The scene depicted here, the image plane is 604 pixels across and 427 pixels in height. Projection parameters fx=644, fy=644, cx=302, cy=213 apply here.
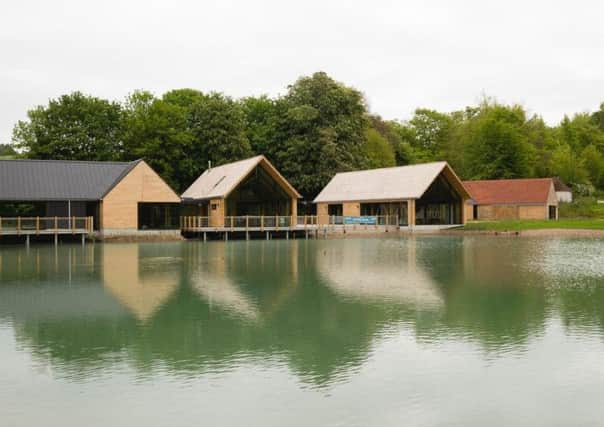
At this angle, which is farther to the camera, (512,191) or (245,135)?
(512,191)

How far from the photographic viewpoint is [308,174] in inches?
2434

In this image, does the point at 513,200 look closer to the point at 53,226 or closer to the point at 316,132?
the point at 316,132

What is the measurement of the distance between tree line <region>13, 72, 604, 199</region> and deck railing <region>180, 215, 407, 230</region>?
30.5ft

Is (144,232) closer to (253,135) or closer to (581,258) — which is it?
(253,135)

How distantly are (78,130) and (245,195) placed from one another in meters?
18.2

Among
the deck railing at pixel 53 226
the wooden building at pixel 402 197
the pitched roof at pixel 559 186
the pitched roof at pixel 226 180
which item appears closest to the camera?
the deck railing at pixel 53 226

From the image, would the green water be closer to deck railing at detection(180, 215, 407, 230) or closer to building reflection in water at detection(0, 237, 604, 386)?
building reflection in water at detection(0, 237, 604, 386)

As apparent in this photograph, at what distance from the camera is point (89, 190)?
4284 centimetres

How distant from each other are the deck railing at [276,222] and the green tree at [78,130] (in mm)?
14060

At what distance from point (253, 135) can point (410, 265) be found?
40.4m

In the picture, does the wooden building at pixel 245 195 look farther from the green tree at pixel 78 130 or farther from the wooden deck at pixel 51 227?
the green tree at pixel 78 130

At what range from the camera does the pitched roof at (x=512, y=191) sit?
2431 inches

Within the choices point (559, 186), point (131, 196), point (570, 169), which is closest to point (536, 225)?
point (559, 186)

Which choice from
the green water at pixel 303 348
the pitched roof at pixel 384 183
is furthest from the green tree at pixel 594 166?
the green water at pixel 303 348
